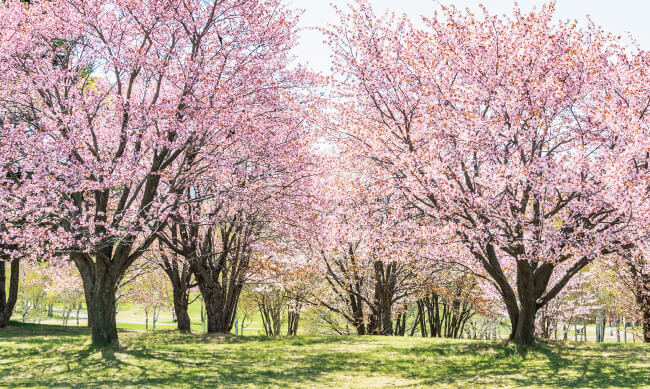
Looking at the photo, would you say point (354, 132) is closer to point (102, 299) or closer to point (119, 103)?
point (119, 103)

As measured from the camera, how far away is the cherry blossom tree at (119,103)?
13.6m

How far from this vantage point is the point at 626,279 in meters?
27.5

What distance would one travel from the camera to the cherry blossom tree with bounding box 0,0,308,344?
1365cm

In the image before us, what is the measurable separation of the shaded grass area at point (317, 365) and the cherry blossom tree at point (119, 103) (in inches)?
93.6

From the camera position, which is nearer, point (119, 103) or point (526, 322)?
point (119, 103)

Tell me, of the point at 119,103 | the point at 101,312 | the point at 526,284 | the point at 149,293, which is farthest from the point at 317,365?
the point at 149,293

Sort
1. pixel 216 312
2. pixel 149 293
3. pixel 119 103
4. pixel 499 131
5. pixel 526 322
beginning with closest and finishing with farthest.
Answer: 1. pixel 499 131
2. pixel 119 103
3. pixel 526 322
4. pixel 216 312
5. pixel 149 293

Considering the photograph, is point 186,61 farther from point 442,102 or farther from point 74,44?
point 442,102

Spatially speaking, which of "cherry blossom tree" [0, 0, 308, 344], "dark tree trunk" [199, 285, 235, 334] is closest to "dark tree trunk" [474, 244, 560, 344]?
"cherry blossom tree" [0, 0, 308, 344]

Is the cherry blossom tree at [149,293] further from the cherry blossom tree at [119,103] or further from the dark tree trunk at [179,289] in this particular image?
the cherry blossom tree at [119,103]

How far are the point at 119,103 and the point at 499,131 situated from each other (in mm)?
10067

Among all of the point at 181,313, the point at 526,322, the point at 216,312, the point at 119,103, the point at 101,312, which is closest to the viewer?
the point at 119,103

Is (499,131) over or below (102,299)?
over

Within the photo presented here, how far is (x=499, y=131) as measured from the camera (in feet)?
41.1
